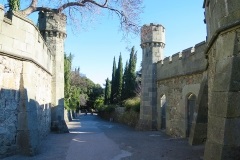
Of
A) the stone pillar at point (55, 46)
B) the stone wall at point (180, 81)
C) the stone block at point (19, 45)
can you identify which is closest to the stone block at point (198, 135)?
the stone wall at point (180, 81)

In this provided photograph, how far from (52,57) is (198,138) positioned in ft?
30.7

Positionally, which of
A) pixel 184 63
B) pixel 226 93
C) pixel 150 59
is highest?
pixel 150 59

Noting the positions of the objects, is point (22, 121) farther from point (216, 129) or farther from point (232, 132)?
point (232, 132)

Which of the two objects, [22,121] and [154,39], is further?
[154,39]

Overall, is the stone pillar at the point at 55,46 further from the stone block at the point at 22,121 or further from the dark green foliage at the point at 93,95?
the dark green foliage at the point at 93,95

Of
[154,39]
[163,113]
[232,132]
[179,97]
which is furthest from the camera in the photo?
[154,39]

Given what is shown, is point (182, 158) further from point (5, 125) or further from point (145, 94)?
point (145, 94)

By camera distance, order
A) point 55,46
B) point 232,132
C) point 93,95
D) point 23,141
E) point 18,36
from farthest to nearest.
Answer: point 93,95 < point 55,46 < point 18,36 < point 23,141 < point 232,132

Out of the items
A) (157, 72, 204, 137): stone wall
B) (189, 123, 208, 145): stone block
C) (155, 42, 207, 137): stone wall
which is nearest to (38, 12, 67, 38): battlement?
(155, 42, 207, 137): stone wall

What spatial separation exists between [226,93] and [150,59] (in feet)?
40.1

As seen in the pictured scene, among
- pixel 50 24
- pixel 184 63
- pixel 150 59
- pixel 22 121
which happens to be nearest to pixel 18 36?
pixel 22 121

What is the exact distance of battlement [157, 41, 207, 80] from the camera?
10738mm

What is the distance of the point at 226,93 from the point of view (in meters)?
4.83

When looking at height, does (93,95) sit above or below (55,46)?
below
